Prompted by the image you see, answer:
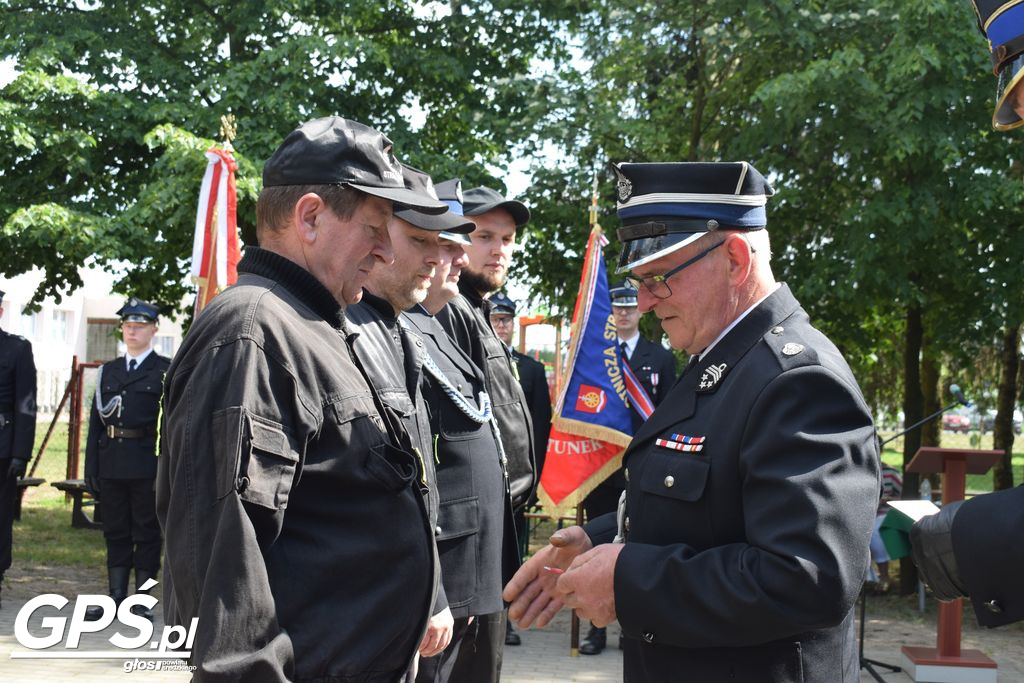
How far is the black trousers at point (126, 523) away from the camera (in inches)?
328

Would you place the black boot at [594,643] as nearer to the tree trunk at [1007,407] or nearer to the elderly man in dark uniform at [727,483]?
the elderly man in dark uniform at [727,483]

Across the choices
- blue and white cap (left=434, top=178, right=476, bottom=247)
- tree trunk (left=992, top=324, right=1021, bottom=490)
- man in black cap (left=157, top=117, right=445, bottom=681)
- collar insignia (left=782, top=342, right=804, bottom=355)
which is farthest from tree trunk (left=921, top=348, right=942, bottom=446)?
man in black cap (left=157, top=117, right=445, bottom=681)

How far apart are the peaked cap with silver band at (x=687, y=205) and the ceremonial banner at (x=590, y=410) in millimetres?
4548

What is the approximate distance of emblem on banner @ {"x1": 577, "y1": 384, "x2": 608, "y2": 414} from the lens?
714 cm

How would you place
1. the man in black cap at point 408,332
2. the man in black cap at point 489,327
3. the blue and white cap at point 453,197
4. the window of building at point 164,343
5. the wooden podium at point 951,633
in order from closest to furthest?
the man in black cap at point 408,332 → the blue and white cap at point 453,197 → the man in black cap at point 489,327 → the wooden podium at point 951,633 → the window of building at point 164,343

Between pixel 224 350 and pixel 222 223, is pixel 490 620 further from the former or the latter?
pixel 222 223

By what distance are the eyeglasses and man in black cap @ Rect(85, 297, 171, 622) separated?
651 cm

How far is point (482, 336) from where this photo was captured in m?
4.53

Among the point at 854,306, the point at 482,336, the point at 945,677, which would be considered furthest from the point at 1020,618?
the point at 854,306

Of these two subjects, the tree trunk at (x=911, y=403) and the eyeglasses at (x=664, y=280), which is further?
the tree trunk at (x=911, y=403)

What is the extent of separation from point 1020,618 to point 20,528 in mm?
12901

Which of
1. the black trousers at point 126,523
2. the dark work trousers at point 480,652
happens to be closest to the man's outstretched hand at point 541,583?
the dark work trousers at point 480,652

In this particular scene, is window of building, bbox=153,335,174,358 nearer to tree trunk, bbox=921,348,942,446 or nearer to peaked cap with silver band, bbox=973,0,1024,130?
tree trunk, bbox=921,348,942,446

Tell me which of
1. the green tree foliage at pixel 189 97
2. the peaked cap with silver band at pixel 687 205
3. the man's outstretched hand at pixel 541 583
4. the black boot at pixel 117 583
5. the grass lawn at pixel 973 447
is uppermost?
the green tree foliage at pixel 189 97
